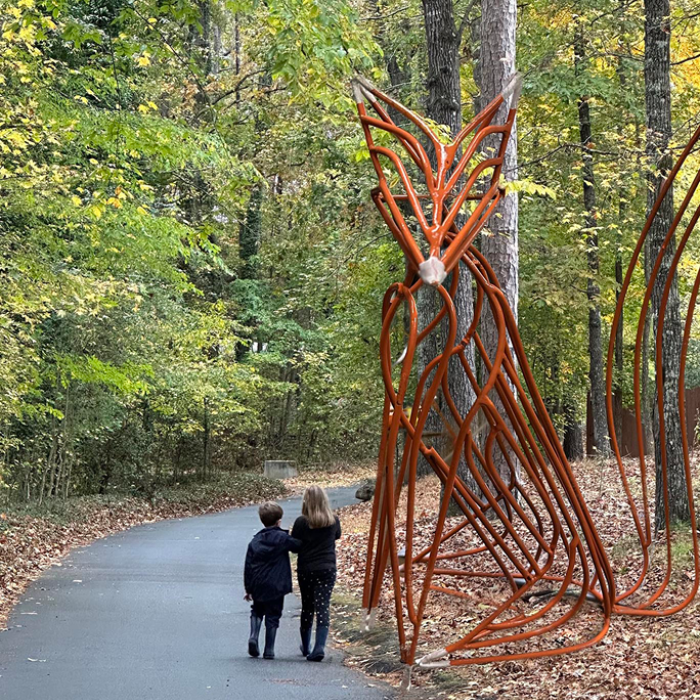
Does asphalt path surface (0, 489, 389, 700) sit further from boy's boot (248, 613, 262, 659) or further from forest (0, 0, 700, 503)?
forest (0, 0, 700, 503)

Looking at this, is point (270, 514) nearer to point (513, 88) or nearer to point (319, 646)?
point (319, 646)

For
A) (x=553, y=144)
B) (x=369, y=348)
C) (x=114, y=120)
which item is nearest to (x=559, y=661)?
(x=114, y=120)

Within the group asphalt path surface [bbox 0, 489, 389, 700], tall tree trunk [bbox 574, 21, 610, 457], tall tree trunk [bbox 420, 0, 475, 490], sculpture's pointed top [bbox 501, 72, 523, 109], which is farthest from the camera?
tall tree trunk [bbox 574, 21, 610, 457]

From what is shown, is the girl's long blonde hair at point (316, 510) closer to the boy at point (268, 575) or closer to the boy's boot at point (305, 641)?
the boy at point (268, 575)

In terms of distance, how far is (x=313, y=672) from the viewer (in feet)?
25.2

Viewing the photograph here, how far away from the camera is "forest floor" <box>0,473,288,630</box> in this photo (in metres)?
13.3

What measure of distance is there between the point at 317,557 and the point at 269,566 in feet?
1.37

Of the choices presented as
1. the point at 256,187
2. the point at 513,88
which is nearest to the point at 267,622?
the point at 513,88

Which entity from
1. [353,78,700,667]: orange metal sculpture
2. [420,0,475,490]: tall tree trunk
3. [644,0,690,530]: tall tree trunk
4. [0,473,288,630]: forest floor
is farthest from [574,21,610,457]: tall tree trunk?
[353,78,700,667]: orange metal sculpture

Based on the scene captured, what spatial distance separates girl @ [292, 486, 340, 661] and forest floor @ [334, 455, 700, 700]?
13.9 inches

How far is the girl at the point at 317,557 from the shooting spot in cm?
811

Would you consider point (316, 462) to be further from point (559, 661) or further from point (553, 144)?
point (559, 661)

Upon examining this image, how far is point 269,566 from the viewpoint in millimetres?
8250

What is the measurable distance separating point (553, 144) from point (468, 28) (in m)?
4.05
